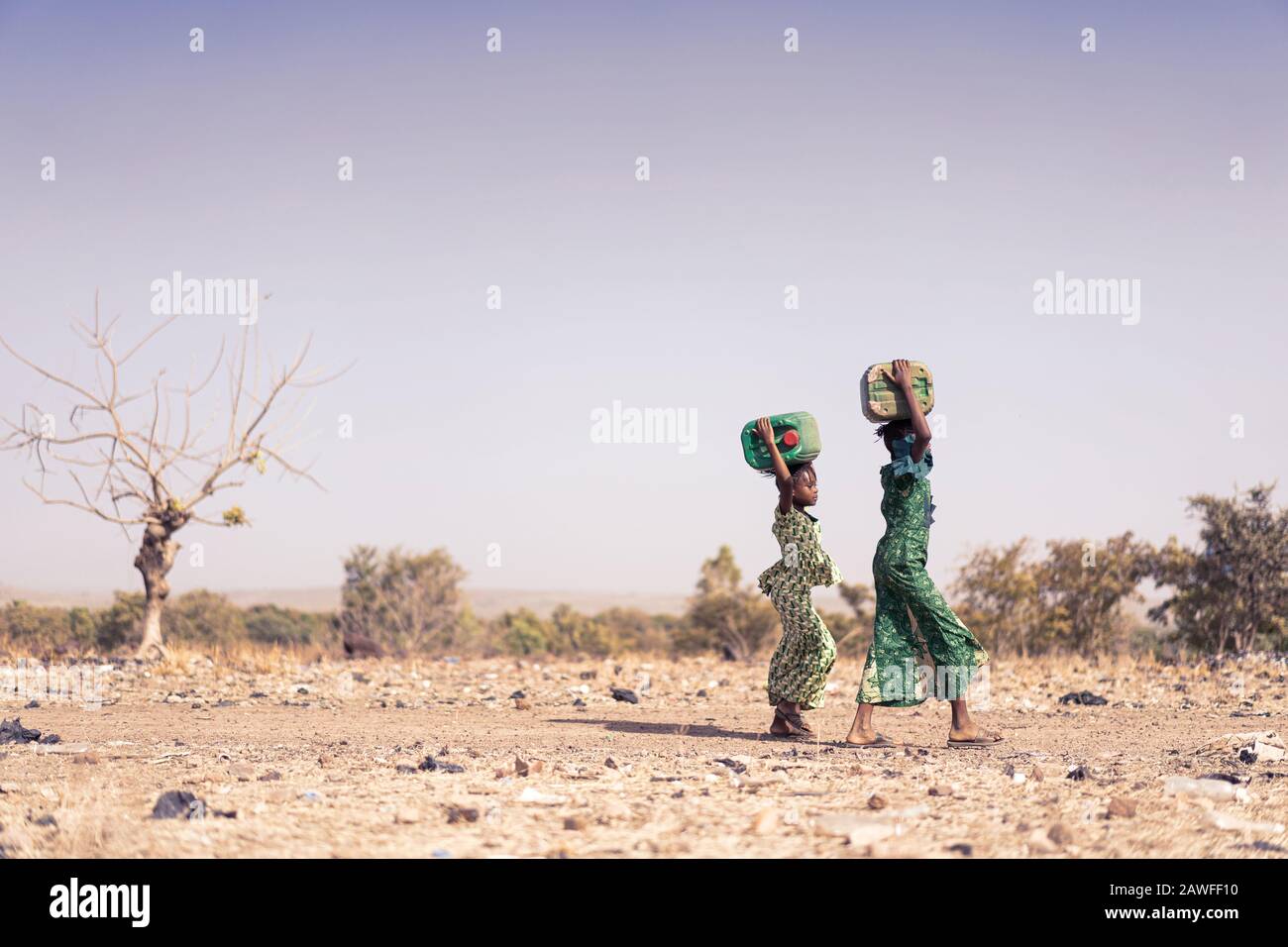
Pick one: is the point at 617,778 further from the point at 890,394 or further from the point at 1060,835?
the point at 890,394

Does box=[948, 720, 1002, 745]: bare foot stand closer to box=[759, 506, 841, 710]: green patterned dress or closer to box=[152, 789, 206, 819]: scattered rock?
box=[759, 506, 841, 710]: green patterned dress

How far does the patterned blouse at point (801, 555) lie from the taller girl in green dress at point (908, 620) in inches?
16.7

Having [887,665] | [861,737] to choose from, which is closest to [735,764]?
[861,737]

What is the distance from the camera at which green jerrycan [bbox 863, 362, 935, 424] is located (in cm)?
723

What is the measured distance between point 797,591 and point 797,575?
0.40ft

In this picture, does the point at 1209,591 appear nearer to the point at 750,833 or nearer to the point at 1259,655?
the point at 1259,655

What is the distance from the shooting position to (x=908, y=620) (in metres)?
7.42

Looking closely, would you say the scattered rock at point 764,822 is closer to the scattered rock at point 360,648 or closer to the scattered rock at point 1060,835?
the scattered rock at point 1060,835

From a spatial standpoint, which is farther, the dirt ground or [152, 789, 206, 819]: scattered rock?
[152, 789, 206, 819]: scattered rock

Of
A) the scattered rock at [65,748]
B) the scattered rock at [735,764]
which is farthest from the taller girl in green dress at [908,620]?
the scattered rock at [65,748]

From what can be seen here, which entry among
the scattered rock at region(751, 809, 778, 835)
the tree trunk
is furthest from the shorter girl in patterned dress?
the tree trunk

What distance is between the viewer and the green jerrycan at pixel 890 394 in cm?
723

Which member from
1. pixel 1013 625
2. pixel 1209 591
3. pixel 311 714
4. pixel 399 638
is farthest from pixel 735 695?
pixel 399 638
